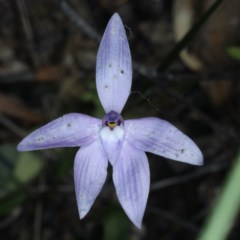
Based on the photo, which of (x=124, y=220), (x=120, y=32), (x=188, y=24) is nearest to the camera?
(x=120, y=32)

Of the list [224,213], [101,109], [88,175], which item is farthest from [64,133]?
[224,213]

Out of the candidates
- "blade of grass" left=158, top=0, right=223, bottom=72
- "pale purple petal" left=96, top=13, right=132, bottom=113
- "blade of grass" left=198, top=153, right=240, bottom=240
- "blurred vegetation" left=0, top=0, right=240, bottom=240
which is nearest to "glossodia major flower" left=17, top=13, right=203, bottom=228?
"pale purple petal" left=96, top=13, right=132, bottom=113

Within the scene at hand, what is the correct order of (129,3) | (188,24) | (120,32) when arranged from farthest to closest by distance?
(129,3)
(188,24)
(120,32)

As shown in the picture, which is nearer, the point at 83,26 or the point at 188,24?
the point at 83,26

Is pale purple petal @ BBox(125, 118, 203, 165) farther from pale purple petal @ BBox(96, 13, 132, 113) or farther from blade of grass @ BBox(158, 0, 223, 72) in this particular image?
blade of grass @ BBox(158, 0, 223, 72)

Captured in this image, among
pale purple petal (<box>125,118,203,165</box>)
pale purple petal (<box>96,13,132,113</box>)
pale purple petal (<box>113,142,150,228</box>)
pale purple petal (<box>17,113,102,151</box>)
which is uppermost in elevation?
pale purple petal (<box>96,13,132,113</box>)

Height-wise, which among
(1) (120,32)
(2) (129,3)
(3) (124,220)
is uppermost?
(2) (129,3)

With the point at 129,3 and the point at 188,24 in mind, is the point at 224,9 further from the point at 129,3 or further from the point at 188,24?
the point at 129,3

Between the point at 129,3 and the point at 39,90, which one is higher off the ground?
the point at 129,3

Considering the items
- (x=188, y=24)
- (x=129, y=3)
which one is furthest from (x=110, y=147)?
(x=129, y=3)
